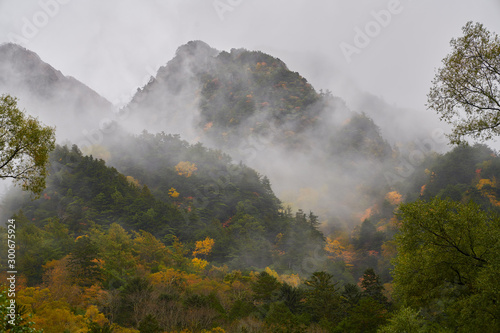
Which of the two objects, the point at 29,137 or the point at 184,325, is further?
the point at 184,325

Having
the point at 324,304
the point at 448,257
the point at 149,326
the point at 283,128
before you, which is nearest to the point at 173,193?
the point at 324,304

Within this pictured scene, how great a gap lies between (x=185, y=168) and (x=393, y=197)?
76452 millimetres

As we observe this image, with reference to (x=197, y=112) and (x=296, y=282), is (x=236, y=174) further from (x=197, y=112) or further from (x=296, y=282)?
(x=197, y=112)

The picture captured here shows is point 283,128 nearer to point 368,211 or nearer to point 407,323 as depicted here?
point 368,211

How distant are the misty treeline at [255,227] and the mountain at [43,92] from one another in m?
1.35

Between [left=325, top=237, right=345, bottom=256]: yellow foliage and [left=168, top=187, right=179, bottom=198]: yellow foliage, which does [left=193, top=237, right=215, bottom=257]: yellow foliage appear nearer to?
[left=168, top=187, right=179, bottom=198]: yellow foliage

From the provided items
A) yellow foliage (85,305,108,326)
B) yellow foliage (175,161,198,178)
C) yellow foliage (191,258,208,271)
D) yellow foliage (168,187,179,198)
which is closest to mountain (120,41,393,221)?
yellow foliage (175,161,198,178)

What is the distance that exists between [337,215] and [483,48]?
109 m

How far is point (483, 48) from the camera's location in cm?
1035

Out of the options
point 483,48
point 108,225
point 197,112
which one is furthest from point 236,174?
point 197,112

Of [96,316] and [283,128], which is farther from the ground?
[283,128]

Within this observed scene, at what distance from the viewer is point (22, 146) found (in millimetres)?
12867

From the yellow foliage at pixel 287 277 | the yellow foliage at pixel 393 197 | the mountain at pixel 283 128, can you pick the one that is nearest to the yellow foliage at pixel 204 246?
the yellow foliage at pixel 287 277

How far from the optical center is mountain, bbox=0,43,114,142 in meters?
163
